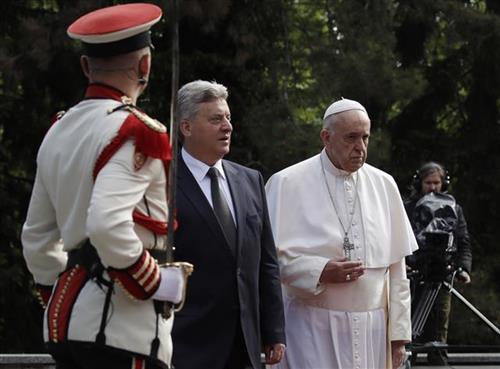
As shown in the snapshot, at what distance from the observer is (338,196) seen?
296 inches

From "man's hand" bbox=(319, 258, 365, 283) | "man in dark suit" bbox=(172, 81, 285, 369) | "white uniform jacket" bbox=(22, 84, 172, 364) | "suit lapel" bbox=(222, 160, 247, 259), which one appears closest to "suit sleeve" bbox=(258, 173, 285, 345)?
"man in dark suit" bbox=(172, 81, 285, 369)

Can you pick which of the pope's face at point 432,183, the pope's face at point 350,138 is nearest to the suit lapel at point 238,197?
the pope's face at point 350,138

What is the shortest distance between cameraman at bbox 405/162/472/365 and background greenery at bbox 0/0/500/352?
2.24 metres

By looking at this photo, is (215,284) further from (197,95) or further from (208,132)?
(197,95)

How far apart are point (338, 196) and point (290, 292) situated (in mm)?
→ 573

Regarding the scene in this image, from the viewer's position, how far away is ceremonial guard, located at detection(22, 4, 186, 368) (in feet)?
15.1

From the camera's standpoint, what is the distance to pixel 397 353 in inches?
291

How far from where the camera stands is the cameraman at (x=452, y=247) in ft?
41.4

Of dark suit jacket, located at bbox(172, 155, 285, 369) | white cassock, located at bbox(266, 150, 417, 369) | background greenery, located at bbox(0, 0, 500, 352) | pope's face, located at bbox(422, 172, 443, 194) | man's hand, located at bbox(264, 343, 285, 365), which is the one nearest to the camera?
dark suit jacket, located at bbox(172, 155, 285, 369)

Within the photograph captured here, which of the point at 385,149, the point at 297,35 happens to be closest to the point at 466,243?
the point at 385,149

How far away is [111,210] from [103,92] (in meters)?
0.53

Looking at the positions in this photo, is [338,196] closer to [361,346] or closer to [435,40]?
[361,346]

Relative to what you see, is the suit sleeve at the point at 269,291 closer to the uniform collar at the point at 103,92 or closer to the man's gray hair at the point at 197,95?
the man's gray hair at the point at 197,95

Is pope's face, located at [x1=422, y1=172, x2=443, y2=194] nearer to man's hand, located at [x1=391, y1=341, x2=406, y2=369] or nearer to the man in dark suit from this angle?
man's hand, located at [x1=391, y1=341, x2=406, y2=369]
